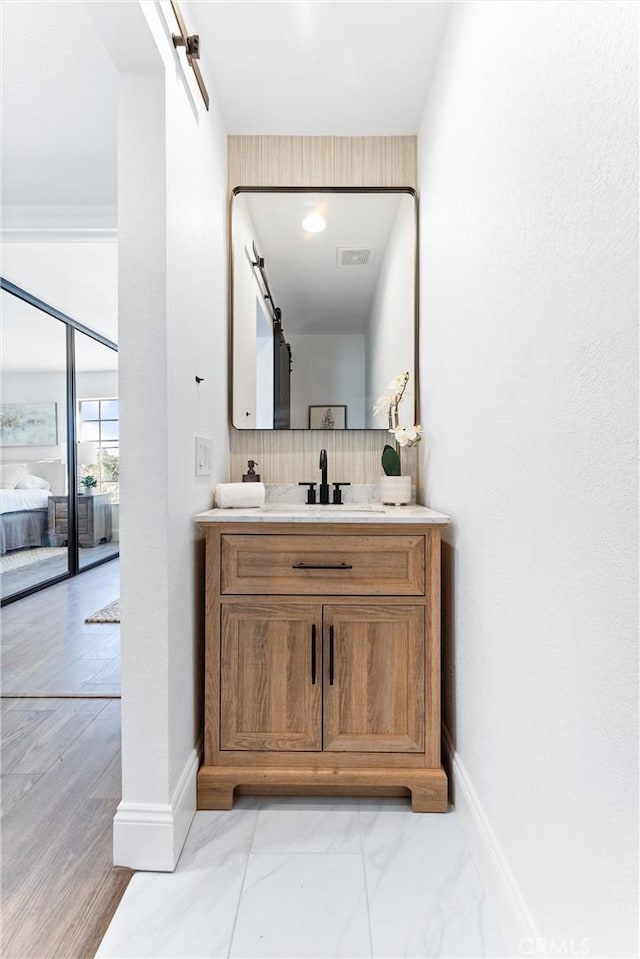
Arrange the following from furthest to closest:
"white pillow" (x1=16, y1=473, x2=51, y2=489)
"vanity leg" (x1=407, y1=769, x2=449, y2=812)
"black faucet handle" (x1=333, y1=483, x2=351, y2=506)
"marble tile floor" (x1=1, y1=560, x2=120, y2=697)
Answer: "white pillow" (x1=16, y1=473, x2=51, y2=489)
"marble tile floor" (x1=1, y1=560, x2=120, y2=697)
"black faucet handle" (x1=333, y1=483, x2=351, y2=506)
"vanity leg" (x1=407, y1=769, x2=449, y2=812)

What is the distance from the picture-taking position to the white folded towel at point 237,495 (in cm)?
178

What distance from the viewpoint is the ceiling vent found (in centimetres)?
218

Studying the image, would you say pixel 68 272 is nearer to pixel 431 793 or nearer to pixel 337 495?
pixel 337 495

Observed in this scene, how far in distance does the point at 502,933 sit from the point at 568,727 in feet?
2.01

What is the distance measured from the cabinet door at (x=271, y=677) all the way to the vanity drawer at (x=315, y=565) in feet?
0.24

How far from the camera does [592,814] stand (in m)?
0.75

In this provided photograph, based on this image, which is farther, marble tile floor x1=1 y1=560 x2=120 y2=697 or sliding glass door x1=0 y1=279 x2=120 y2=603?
sliding glass door x1=0 y1=279 x2=120 y2=603

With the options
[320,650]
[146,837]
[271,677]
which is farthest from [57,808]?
[320,650]

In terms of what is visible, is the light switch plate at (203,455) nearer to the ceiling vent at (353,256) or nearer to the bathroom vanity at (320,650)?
the bathroom vanity at (320,650)

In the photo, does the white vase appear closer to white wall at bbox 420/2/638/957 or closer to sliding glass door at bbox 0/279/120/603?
white wall at bbox 420/2/638/957

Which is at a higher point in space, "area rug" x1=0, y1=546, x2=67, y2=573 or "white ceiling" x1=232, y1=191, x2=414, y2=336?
"white ceiling" x1=232, y1=191, x2=414, y2=336

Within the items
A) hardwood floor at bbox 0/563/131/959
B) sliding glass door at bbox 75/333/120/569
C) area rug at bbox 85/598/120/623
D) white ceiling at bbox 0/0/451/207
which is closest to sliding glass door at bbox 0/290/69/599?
sliding glass door at bbox 75/333/120/569

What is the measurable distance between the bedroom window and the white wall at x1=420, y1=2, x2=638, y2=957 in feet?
14.9

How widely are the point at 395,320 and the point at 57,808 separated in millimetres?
2186
